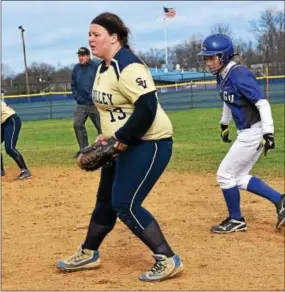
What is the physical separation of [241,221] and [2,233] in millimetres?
2605

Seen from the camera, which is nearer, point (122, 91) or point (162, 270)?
point (122, 91)

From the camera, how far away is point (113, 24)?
4484 millimetres

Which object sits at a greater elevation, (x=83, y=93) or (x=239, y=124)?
(x=83, y=93)

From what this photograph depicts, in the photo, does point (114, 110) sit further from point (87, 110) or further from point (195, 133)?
point (195, 133)

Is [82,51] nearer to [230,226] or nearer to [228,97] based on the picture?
[228,97]

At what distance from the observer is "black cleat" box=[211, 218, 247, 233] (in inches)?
242

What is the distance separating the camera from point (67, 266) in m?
5.00

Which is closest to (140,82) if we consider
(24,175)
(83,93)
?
(24,175)

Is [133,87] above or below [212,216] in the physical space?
above

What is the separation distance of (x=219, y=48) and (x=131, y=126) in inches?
82.4

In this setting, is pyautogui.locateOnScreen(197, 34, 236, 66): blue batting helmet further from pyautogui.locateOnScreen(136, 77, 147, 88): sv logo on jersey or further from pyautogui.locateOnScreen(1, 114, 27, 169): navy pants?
pyautogui.locateOnScreen(1, 114, 27, 169): navy pants

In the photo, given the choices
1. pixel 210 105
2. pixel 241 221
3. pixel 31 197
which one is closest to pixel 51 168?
pixel 31 197

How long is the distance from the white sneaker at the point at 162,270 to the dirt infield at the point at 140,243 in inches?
2.3

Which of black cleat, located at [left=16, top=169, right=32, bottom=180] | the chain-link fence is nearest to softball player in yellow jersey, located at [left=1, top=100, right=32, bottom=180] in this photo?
black cleat, located at [left=16, top=169, right=32, bottom=180]
